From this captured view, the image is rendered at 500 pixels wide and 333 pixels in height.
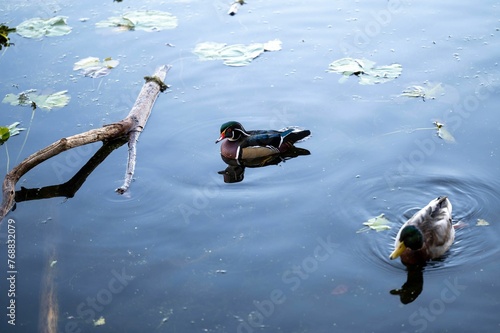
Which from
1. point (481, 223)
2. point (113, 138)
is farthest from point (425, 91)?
point (113, 138)

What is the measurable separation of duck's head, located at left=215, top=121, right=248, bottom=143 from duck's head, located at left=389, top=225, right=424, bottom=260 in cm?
277

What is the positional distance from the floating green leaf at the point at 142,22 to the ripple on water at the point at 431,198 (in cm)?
511

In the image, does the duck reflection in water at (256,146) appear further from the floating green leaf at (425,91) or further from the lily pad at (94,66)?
the lily pad at (94,66)

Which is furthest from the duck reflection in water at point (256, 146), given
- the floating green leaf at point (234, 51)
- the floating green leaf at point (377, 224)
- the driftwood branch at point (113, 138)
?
the floating green leaf at point (234, 51)

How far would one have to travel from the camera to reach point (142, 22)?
12148mm

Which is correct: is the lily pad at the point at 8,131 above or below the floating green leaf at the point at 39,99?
below

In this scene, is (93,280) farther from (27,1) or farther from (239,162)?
Result: (27,1)

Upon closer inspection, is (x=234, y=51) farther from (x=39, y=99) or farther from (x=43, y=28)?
(x=43, y=28)

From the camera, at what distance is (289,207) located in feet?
26.5

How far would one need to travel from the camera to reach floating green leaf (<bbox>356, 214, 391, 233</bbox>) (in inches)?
299

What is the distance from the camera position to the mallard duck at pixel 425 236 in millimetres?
7082

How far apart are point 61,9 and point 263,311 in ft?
26.0

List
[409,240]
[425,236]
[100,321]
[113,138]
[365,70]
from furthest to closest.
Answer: [365,70] < [113,138] < [425,236] < [409,240] < [100,321]

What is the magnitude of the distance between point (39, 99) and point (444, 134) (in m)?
5.20
